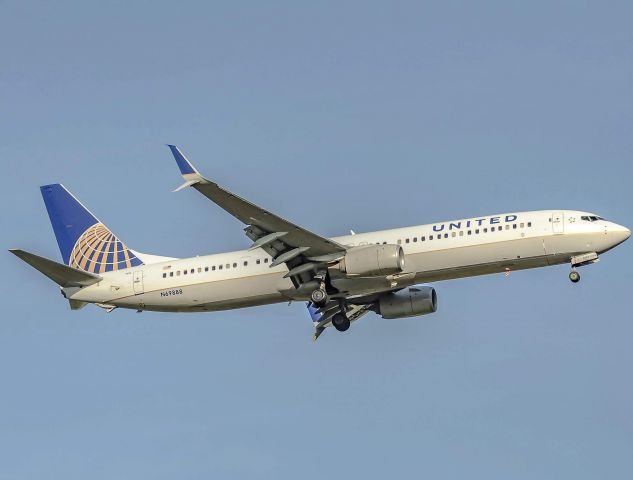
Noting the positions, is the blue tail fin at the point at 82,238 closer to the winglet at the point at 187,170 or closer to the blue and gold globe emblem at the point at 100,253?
the blue and gold globe emblem at the point at 100,253

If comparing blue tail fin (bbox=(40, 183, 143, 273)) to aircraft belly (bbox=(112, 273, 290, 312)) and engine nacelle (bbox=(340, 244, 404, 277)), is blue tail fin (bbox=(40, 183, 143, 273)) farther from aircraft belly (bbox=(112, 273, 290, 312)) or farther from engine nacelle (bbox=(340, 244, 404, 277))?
engine nacelle (bbox=(340, 244, 404, 277))

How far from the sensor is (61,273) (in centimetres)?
6588

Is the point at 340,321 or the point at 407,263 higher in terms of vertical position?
the point at 407,263

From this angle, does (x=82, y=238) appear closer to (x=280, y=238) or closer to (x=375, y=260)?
(x=280, y=238)

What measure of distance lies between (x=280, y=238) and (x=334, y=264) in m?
2.98

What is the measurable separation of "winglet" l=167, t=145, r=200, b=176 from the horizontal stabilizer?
922 centimetres

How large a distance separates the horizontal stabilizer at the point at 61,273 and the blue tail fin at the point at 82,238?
1.73 meters

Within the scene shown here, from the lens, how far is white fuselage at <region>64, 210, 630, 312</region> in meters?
62.3

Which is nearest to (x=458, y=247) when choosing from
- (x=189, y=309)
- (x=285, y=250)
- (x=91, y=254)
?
(x=285, y=250)

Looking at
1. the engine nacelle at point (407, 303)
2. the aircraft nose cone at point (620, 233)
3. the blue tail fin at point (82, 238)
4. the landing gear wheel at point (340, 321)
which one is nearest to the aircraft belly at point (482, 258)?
the aircraft nose cone at point (620, 233)

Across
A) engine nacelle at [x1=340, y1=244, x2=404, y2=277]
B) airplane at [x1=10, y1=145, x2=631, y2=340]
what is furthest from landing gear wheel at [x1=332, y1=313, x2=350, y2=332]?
engine nacelle at [x1=340, y1=244, x2=404, y2=277]

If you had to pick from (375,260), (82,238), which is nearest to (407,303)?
(375,260)

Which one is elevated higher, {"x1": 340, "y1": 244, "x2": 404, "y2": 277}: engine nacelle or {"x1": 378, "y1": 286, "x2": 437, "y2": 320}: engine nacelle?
{"x1": 340, "y1": 244, "x2": 404, "y2": 277}: engine nacelle

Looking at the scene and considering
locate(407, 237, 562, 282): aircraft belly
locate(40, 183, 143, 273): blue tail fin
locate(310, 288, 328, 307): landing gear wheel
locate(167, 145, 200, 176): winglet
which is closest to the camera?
locate(167, 145, 200, 176): winglet
